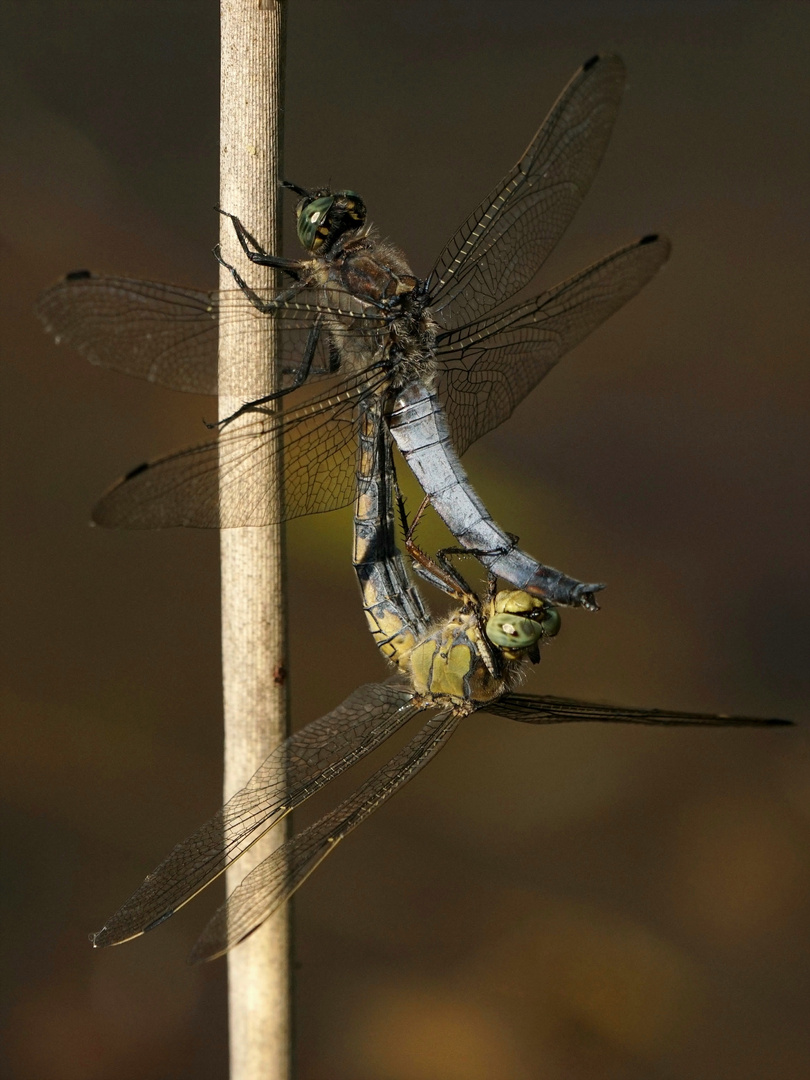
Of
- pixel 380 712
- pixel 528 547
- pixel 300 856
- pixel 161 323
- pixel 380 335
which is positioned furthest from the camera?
pixel 528 547

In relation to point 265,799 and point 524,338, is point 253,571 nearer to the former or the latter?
point 265,799

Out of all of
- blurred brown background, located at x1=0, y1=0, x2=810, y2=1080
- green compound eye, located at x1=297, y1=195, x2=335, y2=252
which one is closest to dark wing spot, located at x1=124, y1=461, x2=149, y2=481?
green compound eye, located at x1=297, y1=195, x2=335, y2=252

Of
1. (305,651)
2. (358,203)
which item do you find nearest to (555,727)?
(305,651)

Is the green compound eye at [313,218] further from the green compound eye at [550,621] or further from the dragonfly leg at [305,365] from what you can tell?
the green compound eye at [550,621]

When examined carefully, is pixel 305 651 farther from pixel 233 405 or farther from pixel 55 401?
pixel 233 405

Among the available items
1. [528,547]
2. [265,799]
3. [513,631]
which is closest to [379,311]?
[513,631]

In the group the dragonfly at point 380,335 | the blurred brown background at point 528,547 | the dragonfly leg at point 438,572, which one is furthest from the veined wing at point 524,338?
the blurred brown background at point 528,547

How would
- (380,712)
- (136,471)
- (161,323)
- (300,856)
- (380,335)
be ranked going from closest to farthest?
(136,471), (161,323), (300,856), (380,335), (380,712)
